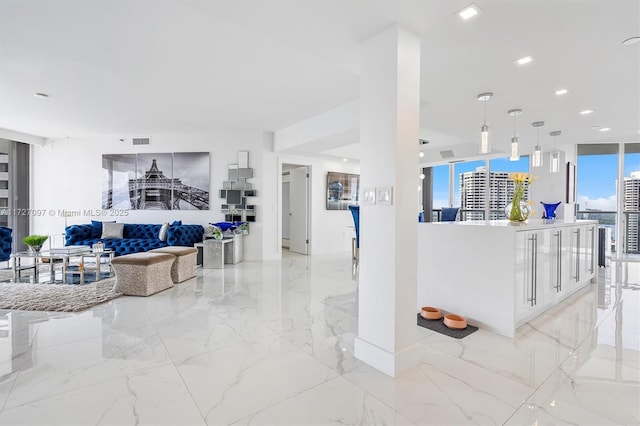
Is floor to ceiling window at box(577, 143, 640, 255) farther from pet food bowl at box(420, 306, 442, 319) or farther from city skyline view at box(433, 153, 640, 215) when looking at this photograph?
pet food bowl at box(420, 306, 442, 319)

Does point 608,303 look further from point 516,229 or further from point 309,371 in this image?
point 309,371

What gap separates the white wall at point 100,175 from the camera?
6.40 metres

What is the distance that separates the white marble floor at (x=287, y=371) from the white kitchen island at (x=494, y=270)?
208 millimetres

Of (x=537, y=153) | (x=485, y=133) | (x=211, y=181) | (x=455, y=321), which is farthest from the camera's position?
(x=211, y=181)

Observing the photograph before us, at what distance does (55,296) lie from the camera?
371cm

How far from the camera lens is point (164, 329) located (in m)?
2.78

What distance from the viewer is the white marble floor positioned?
164 cm

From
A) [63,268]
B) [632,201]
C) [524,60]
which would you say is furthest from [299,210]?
[632,201]

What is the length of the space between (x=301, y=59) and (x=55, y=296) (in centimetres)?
395

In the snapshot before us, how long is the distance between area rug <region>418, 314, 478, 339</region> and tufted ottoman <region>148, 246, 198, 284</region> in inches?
132

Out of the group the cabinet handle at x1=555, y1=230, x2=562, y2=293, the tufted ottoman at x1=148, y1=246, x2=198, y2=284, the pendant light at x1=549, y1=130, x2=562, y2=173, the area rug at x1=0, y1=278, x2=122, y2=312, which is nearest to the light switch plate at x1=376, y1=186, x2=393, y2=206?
the cabinet handle at x1=555, y1=230, x2=562, y2=293

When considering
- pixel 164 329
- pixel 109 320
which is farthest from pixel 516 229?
pixel 109 320

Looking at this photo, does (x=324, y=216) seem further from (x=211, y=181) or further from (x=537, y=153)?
(x=537, y=153)

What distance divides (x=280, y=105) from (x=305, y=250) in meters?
3.68
